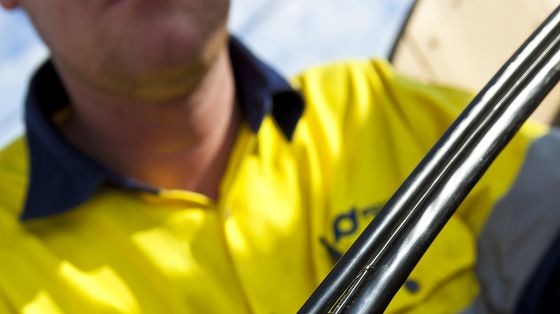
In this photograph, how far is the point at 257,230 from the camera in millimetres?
636

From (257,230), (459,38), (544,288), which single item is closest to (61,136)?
(257,230)

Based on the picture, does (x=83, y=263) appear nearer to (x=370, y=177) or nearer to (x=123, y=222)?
(x=123, y=222)

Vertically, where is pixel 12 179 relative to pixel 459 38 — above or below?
below

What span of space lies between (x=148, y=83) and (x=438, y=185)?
437 mm

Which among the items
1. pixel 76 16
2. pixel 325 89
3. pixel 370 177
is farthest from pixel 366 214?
pixel 76 16

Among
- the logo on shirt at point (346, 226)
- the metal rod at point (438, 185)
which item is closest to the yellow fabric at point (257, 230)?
the logo on shirt at point (346, 226)

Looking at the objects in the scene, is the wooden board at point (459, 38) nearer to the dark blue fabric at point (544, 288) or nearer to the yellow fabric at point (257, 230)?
the yellow fabric at point (257, 230)

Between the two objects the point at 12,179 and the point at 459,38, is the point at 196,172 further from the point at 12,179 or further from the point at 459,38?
the point at 459,38

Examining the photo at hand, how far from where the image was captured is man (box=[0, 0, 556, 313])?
1.98 feet

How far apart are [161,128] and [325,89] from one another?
0.54ft

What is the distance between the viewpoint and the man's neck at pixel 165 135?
0.72 meters

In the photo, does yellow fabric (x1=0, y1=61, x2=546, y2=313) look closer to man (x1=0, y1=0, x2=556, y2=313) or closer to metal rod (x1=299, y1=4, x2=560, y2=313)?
man (x1=0, y1=0, x2=556, y2=313)

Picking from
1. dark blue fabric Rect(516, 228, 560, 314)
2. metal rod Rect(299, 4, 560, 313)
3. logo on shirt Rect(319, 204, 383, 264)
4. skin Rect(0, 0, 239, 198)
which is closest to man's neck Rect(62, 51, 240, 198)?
skin Rect(0, 0, 239, 198)

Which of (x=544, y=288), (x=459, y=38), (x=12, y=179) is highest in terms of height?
(x=459, y=38)
